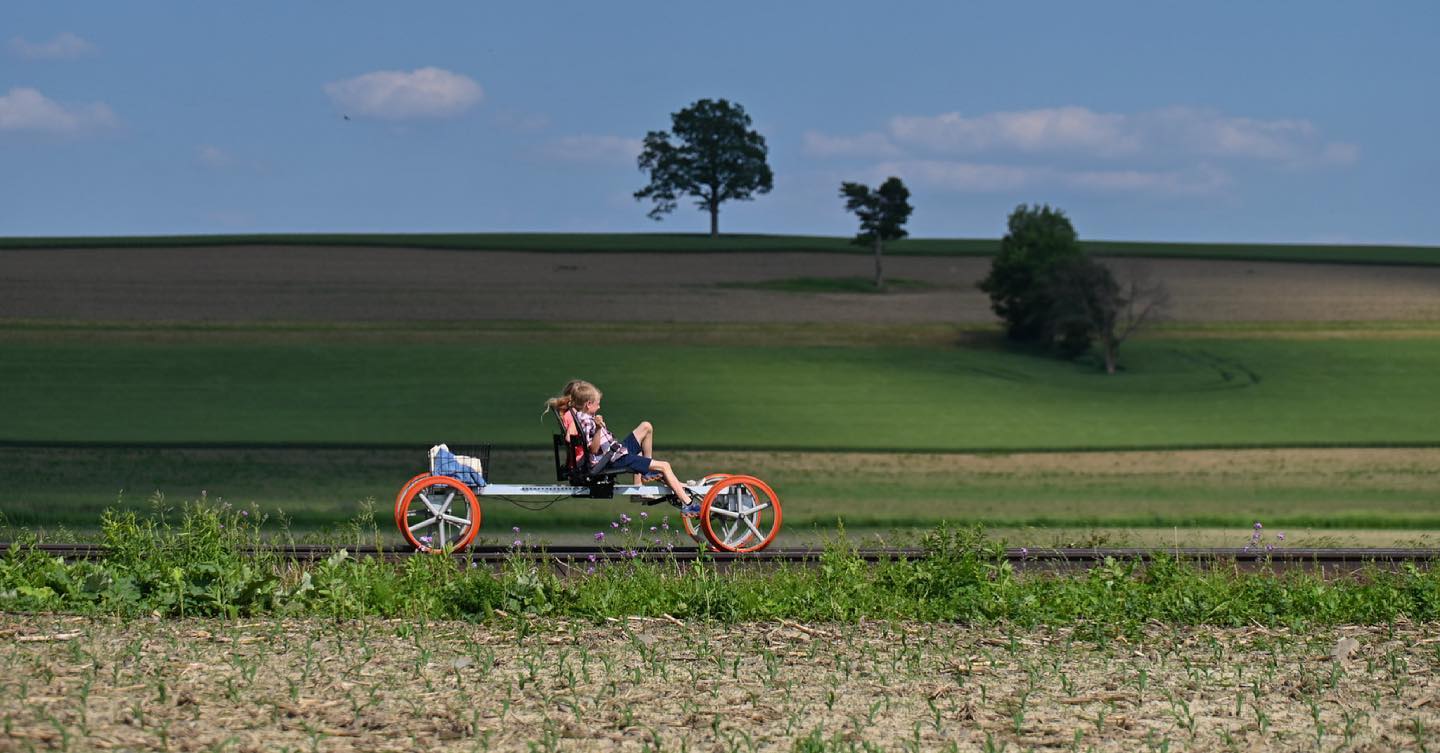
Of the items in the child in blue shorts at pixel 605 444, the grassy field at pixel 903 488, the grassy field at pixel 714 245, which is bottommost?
the grassy field at pixel 903 488

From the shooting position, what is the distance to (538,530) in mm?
26531

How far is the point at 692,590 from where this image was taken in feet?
40.0

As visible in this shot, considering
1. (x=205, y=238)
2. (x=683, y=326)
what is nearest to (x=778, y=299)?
(x=683, y=326)

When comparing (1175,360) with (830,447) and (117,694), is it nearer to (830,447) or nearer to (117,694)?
(830,447)

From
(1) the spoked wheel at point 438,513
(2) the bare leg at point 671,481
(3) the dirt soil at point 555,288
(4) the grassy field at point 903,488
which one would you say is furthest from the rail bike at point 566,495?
(3) the dirt soil at point 555,288

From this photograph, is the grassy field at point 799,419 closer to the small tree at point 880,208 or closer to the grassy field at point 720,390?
the grassy field at point 720,390

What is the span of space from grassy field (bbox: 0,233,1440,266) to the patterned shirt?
7516 cm

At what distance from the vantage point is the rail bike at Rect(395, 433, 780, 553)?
46.2 feet

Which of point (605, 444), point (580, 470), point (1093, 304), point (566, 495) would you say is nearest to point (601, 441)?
point (605, 444)

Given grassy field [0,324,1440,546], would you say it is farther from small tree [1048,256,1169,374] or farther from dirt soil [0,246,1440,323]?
dirt soil [0,246,1440,323]

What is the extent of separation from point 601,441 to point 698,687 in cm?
476

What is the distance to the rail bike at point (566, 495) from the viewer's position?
46.2ft

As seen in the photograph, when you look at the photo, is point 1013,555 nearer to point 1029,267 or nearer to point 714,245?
point 1029,267

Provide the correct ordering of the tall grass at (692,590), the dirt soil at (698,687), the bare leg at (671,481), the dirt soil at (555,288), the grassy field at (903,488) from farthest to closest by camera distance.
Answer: the dirt soil at (555,288) → the grassy field at (903,488) → the bare leg at (671,481) → the tall grass at (692,590) → the dirt soil at (698,687)
